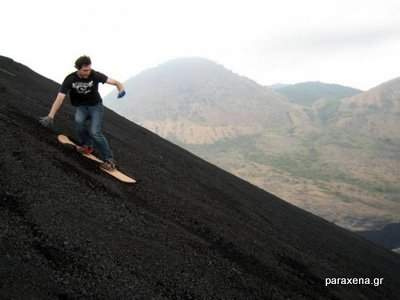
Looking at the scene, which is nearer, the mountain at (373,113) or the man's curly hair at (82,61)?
the man's curly hair at (82,61)

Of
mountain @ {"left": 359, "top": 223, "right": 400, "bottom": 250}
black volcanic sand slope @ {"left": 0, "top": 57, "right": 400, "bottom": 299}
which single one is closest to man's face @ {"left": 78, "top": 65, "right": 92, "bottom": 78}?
black volcanic sand slope @ {"left": 0, "top": 57, "right": 400, "bottom": 299}

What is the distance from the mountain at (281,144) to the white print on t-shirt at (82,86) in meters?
57.7

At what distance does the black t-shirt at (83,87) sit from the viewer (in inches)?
292

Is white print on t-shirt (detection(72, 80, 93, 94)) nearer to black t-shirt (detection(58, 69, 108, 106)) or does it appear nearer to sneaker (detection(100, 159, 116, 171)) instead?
black t-shirt (detection(58, 69, 108, 106))

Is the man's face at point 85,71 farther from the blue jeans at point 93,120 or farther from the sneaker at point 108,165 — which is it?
the sneaker at point 108,165

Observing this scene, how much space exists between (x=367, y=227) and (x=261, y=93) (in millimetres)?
128011

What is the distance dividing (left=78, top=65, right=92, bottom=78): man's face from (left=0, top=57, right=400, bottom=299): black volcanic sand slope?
1568 mm

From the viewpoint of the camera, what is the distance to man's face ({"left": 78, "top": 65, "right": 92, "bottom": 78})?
7252 mm

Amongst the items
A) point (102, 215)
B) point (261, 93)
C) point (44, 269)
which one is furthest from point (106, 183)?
point (261, 93)

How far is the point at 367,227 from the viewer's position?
58.4 meters

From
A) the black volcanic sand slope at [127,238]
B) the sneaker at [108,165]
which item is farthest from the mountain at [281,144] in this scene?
the sneaker at [108,165]

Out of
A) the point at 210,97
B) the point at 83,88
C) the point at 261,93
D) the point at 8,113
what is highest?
the point at 261,93

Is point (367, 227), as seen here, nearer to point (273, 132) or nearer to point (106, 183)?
point (106, 183)

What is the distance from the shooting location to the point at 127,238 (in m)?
5.99
